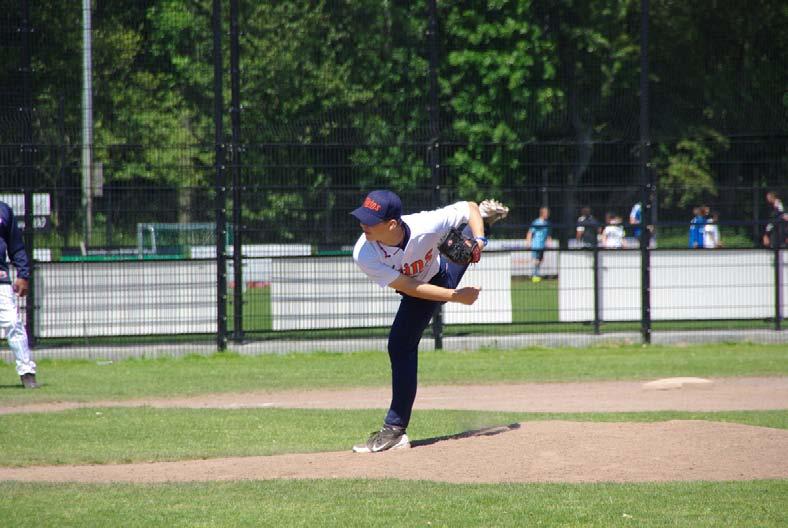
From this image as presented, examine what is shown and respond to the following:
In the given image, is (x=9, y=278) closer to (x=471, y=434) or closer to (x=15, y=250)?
(x=15, y=250)

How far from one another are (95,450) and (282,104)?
8.94m

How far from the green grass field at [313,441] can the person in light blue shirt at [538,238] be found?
1713mm

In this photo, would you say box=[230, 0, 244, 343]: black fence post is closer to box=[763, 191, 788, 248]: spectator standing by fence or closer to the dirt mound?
the dirt mound

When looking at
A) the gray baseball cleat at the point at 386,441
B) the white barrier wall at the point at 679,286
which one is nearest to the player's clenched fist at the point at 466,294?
the gray baseball cleat at the point at 386,441

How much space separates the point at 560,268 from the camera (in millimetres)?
17281

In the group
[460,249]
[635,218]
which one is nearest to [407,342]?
[460,249]

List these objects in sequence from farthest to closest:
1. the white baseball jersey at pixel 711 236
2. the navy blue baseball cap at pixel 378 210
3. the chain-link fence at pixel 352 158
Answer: the white baseball jersey at pixel 711 236 → the chain-link fence at pixel 352 158 → the navy blue baseball cap at pixel 378 210

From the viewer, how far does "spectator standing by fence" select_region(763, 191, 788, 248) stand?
1702cm

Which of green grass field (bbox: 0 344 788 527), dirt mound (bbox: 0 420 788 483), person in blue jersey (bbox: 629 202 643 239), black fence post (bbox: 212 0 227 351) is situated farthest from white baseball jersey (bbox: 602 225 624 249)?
dirt mound (bbox: 0 420 788 483)

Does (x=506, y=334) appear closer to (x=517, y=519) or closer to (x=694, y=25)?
(x=694, y=25)

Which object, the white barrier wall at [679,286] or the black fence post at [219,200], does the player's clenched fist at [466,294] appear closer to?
the black fence post at [219,200]

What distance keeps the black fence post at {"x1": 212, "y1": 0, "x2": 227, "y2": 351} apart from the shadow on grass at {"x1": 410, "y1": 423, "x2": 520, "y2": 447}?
773 centimetres

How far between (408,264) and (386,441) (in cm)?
146

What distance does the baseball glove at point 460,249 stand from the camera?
7480 mm
